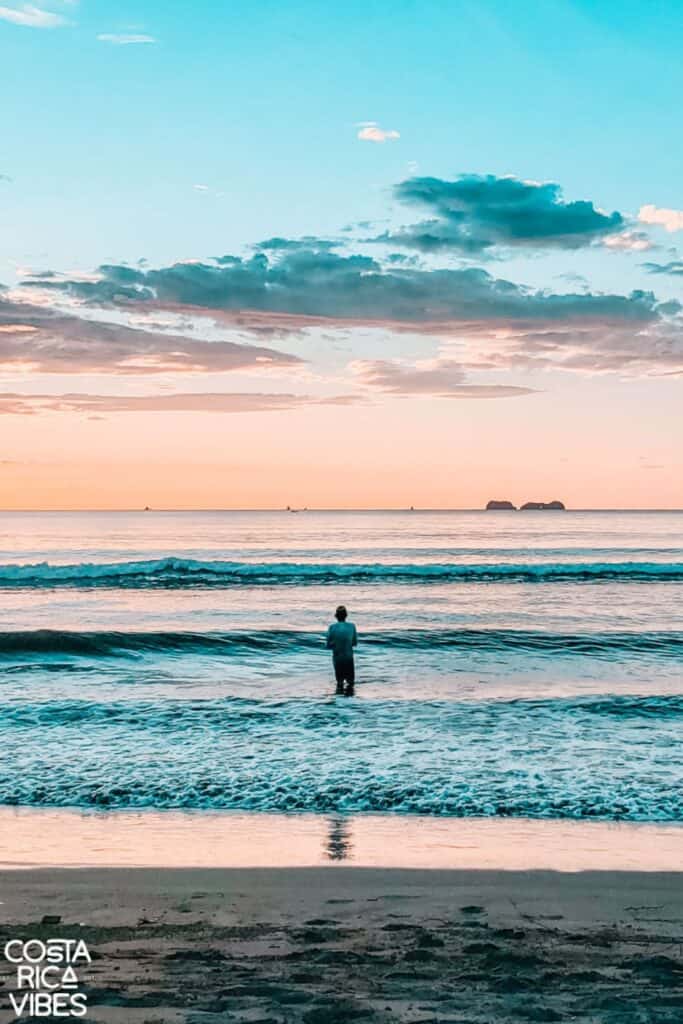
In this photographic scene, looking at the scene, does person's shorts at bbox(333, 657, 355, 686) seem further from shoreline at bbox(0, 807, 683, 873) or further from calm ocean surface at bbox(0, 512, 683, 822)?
shoreline at bbox(0, 807, 683, 873)

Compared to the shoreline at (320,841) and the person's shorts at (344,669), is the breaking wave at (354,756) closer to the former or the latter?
the shoreline at (320,841)

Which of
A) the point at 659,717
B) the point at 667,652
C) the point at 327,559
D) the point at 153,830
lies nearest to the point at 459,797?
the point at 153,830

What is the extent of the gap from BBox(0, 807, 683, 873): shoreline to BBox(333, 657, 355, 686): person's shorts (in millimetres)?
7158

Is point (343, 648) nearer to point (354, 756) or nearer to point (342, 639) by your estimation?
point (342, 639)

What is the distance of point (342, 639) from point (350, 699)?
1.13 meters

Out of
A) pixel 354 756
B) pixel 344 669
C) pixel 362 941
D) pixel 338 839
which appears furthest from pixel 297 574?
pixel 362 941

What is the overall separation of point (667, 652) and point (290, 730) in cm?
1290

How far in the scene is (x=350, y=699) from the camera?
→ 1667 centimetres

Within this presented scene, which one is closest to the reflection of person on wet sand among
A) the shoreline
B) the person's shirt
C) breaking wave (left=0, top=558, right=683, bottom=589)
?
the shoreline

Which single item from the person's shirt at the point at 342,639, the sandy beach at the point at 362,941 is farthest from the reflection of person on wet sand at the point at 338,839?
the person's shirt at the point at 342,639

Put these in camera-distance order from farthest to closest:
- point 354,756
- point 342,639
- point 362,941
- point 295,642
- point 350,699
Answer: point 295,642
point 342,639
point 350,699
point 354,756
point 362,941

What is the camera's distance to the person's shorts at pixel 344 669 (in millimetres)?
17141

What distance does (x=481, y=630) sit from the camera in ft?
88.2

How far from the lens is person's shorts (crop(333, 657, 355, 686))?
17.1 m
